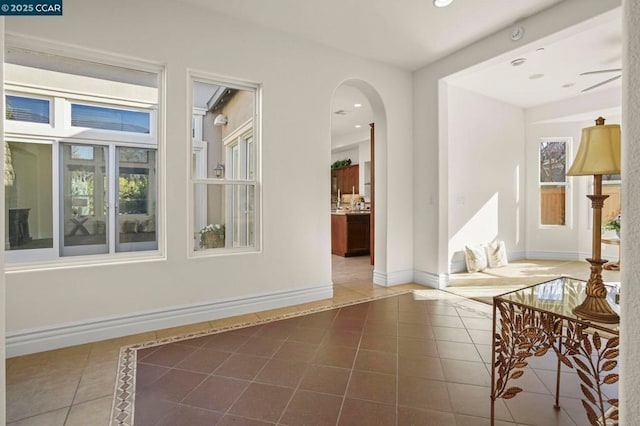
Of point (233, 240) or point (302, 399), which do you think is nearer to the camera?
point (302, 399)

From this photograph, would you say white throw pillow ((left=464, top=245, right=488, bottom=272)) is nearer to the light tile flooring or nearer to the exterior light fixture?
the light tile flooring

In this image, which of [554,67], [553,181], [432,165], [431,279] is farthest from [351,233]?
[554,67]

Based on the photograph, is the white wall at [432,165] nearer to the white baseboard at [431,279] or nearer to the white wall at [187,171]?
the white baseboard at [431,279]

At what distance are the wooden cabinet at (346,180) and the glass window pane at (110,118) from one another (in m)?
6.35

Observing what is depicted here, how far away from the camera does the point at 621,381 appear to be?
27.6 inches

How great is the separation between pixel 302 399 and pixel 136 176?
2.29m

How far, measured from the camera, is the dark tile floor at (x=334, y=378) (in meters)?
1.69

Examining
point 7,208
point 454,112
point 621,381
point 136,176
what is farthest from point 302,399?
point 454,112

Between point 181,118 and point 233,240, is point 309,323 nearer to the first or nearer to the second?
point 233,240

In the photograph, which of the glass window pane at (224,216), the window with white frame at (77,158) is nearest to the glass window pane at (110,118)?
the window with white frame at (77,158)

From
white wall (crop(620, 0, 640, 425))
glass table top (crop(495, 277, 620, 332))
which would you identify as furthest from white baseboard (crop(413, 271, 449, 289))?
white wall (crop(620, 0, 640, 425))

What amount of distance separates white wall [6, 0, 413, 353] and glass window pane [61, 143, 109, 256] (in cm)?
29

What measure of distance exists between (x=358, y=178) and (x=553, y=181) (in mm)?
4261

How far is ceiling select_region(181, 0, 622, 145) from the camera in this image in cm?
286
